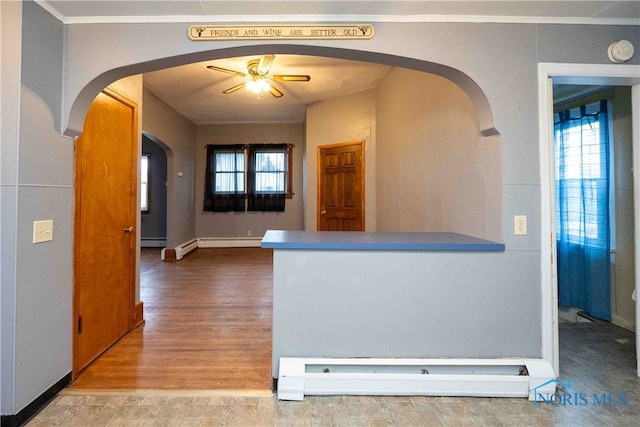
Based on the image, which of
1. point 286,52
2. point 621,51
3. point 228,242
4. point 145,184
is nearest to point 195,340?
point 286,52

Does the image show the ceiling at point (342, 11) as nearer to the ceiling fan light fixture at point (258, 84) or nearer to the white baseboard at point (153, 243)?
the ceiling fan light fixture at point (258, 84)

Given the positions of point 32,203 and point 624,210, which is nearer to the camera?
point 32,203

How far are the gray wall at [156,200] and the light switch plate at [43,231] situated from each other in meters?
6.10

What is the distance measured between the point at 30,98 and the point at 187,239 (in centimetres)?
531

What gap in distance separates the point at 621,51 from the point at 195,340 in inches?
139

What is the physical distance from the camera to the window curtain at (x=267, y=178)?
719cm

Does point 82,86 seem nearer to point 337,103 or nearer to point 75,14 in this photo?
point 75,14

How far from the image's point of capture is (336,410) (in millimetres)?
1726

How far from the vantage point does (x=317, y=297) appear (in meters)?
1.89

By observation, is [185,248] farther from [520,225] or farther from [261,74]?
[520,225]

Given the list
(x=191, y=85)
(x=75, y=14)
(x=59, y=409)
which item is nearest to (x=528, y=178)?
(x=75, y=14)

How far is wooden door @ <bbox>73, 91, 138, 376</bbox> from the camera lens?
6.84 feet

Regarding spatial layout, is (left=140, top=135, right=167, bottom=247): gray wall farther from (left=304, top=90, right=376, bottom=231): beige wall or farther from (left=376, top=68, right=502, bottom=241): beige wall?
(left=376, top=68, right=502, bottom=241): beige wall

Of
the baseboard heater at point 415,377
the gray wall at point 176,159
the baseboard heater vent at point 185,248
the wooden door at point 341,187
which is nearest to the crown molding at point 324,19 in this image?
the baseboard heater at point 415,377
